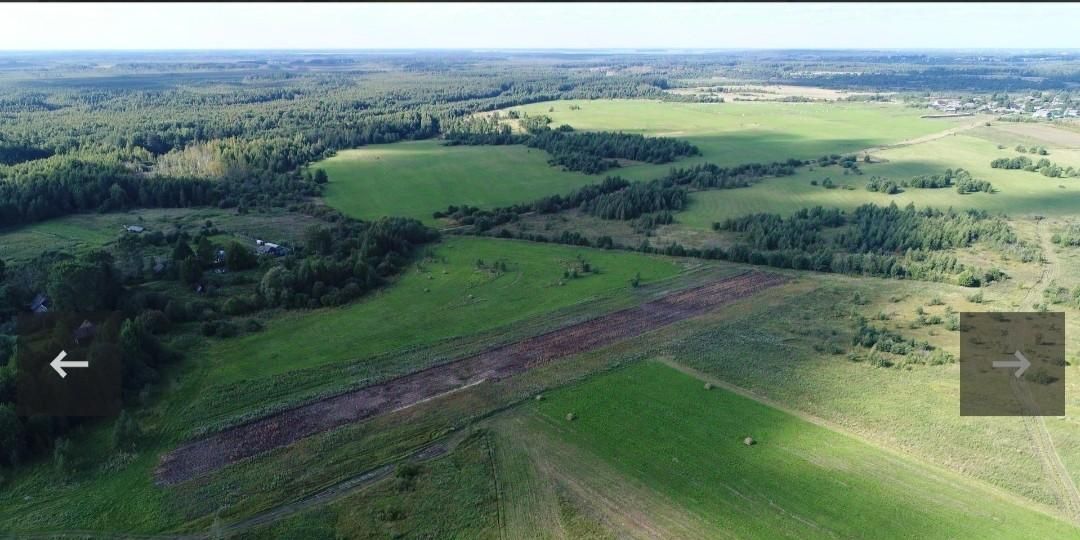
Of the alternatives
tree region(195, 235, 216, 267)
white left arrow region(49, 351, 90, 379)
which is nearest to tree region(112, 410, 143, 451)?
white left arrow region(49, 351, 90, 379)

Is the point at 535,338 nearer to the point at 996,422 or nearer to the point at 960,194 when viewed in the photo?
the point at 996,422

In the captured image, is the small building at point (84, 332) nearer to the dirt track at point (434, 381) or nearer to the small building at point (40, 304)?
the small building at point (40, 304)

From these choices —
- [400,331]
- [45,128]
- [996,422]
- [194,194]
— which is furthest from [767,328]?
[45,128]

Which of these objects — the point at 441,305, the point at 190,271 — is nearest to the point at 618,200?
the point at 441,305

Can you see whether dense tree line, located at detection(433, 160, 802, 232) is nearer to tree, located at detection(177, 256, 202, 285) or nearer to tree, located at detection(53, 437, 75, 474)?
tree, located at detection(177, 256, 202, 285)

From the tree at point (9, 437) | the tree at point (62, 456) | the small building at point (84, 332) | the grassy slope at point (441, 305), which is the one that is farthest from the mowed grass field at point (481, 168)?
the tree at point (9, 437)

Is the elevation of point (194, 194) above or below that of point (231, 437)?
above

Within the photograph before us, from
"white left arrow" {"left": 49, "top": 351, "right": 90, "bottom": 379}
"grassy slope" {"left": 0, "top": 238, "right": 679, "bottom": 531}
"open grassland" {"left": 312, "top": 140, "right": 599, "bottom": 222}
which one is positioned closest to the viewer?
"grassy slope" {"left": 0, "top": 238, "right": 679, "bottom": 531}
